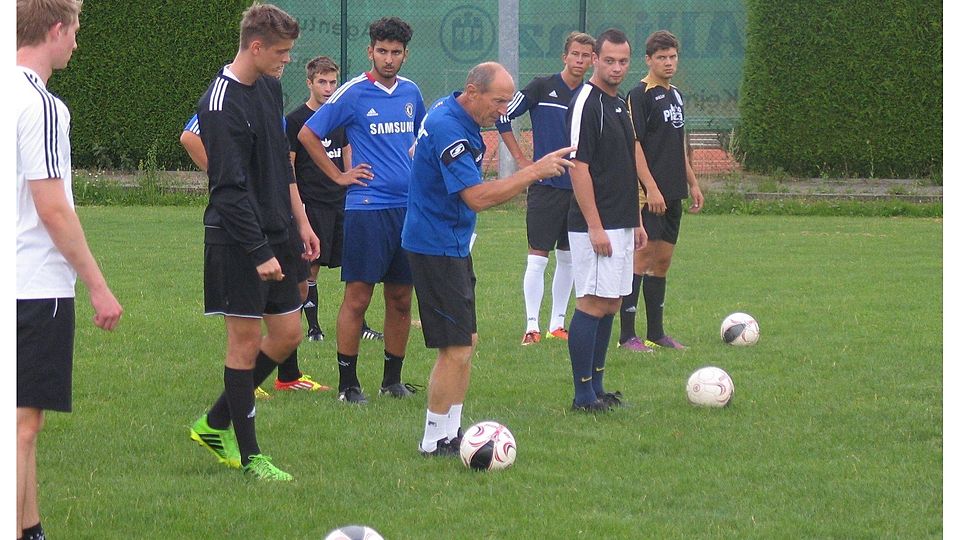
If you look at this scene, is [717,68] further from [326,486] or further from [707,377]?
[326,486]

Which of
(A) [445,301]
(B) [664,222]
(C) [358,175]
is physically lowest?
(B) [664,222]

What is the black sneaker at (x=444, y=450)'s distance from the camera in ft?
20.8

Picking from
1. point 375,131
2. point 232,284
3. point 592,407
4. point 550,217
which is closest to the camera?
point 232,284

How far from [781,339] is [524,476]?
14.2 ft

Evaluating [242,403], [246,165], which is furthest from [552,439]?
[246,165]

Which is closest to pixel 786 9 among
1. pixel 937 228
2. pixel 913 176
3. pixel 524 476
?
pixel 913 176

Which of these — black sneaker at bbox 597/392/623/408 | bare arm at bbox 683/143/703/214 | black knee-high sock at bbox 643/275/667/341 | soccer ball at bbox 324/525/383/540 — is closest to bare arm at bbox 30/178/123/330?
soccer ball at bbox 324/525/383/540

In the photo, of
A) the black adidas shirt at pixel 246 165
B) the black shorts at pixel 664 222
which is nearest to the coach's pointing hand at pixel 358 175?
the black adidas shirt at pixel 246 165

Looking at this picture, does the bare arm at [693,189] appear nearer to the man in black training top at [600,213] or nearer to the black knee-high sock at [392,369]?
the man in black training top at [600,213]

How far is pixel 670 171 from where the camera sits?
9.64 meters

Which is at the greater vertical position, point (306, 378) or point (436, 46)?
point (436, 46)

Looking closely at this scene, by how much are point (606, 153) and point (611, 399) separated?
5.02ft

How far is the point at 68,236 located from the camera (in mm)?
4156

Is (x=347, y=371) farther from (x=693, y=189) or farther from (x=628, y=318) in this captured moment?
(x=693, y=189)
